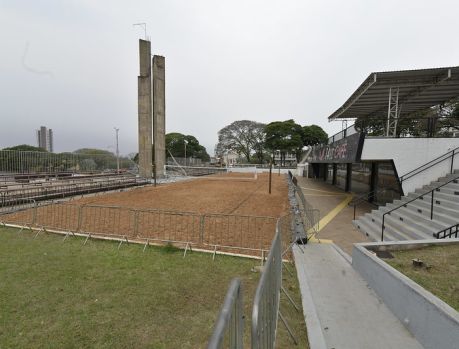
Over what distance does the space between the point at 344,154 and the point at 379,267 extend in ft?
33.3

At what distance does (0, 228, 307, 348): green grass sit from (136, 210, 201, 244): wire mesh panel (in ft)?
3.46

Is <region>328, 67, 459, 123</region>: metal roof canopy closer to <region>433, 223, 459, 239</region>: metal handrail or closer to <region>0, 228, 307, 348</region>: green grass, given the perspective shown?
<region>433, 223, 459, 239</region>: metal handrail

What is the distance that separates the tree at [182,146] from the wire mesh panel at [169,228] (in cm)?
7675

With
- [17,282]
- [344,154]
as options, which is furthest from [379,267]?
[344,154]

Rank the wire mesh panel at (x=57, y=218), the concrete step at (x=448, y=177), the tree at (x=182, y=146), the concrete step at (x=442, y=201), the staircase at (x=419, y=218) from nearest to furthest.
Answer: the staircase at (x=419, y=218)
the concrete step at (x=442, y=201)
the wire mesh panel at (x=57, y=218)
the concrete step at (x=448, y=177)
the tree at (x=182, y=146)

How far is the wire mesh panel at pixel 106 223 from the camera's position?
8.53 m

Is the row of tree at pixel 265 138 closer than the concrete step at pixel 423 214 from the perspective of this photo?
No

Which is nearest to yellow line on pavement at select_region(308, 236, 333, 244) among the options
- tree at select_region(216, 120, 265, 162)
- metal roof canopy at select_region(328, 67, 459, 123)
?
metal roof canopy at select_region(328, 67, 459, 123)

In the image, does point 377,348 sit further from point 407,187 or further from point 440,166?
point 440,166

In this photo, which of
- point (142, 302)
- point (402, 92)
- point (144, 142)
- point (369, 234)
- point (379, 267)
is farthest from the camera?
point (144, 142)

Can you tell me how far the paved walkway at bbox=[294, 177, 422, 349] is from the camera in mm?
3426

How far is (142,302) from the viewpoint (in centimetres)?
437

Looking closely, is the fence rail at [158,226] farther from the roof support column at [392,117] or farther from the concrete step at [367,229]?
the roof support column at [392,117]

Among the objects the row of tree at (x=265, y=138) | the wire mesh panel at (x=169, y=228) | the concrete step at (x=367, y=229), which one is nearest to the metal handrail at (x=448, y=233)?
the concrete step at (x=367, y=229)
